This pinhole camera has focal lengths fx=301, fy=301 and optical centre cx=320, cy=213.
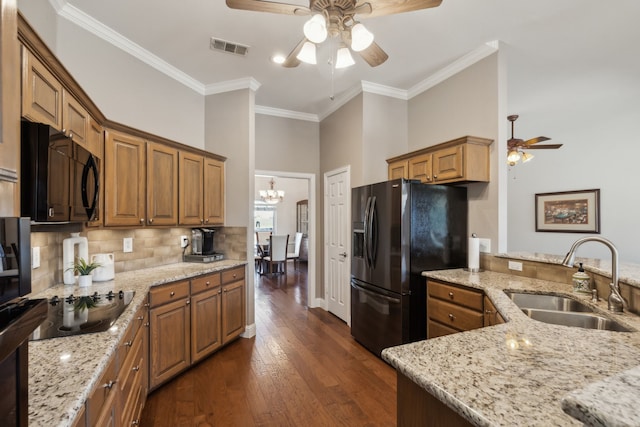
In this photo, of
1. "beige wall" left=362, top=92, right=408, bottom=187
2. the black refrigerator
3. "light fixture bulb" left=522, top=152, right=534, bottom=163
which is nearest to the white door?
"beige wall" left=362, top=92, right=408, bottom=187

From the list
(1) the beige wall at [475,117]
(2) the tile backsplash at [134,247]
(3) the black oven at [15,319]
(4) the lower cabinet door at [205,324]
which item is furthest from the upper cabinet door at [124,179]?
(1) the beige wall at [475,117]

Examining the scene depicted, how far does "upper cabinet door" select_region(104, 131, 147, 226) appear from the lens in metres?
2.36

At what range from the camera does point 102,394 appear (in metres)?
1.14

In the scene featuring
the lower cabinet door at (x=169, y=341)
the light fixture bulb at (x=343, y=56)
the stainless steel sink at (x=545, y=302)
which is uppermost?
the light fixture bulb at (x=343, y=56)

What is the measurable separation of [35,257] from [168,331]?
1.04 metres

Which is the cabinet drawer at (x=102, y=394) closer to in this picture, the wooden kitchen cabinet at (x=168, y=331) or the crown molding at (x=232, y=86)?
the wooden kitchen cabinet at (x=168, y=331)

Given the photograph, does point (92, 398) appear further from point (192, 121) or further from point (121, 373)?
point (192, 121)

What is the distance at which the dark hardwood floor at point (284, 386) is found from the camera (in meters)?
2.14

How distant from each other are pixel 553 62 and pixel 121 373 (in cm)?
456

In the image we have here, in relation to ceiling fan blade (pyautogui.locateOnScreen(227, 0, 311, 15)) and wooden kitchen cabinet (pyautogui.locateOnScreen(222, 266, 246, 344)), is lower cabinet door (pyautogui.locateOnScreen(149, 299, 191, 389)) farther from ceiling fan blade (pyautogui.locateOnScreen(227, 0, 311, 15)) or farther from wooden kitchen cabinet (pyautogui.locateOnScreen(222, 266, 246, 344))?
ceiling fan blade (pyautogui.locateOnScreen(227, 0, 311, 15))

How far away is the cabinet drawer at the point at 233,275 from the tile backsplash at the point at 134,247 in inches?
8.2

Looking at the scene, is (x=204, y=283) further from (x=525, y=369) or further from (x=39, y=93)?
(x=525, y=369)

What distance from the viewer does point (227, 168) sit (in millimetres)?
3682

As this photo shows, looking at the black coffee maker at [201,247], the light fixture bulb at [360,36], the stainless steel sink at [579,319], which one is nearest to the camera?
the stainless steel sink at [579,319]
